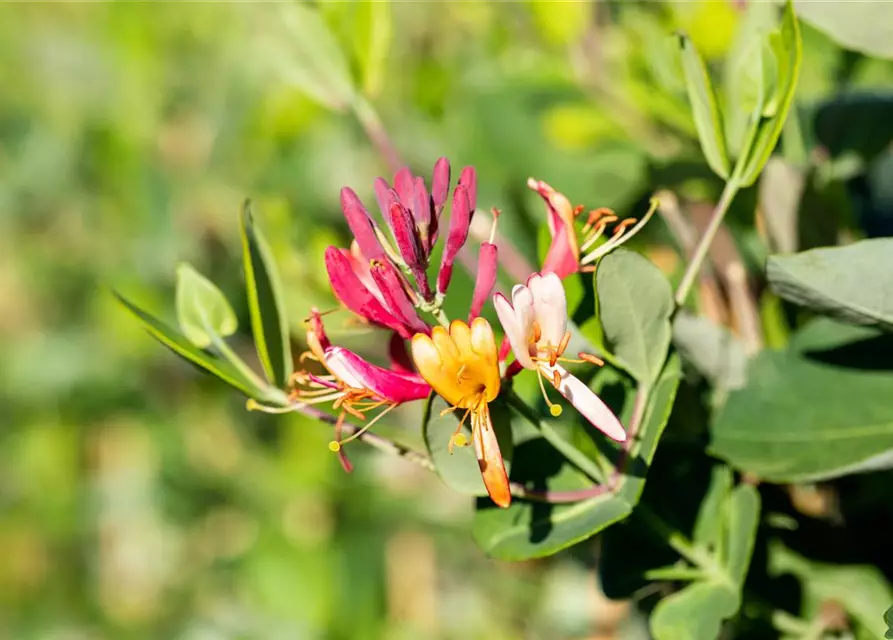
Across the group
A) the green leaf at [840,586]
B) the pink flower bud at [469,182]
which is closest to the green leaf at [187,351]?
the pink flower bud at [469,182]

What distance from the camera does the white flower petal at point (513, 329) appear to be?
0.30 meters

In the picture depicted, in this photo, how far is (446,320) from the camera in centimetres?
34

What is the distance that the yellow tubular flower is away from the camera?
0.30 meters

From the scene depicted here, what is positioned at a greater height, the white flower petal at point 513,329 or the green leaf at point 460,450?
the white flower petal at point 513,329

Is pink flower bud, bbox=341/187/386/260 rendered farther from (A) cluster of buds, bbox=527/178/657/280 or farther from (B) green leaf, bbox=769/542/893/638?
(B) green leaf, bbox=769/542/893/638

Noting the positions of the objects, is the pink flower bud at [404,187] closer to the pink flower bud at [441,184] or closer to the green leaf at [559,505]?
the pink flower bud at [441,184]

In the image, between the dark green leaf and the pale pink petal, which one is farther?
the dark green leaf

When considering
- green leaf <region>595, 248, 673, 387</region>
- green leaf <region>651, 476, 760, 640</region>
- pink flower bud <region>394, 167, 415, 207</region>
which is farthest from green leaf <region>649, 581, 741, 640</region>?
pink flower bud <region>394, 167, 415, 207</region>

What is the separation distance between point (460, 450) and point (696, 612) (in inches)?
Result: 5.2

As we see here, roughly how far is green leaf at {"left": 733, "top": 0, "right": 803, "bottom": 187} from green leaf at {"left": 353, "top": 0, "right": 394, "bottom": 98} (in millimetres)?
214

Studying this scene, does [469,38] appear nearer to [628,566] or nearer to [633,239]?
[633,239]

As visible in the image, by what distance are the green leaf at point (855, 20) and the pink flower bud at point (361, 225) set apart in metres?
0.21

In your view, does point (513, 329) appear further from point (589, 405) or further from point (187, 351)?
point (187, 351)

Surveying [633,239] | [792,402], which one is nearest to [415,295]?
[792,402]
